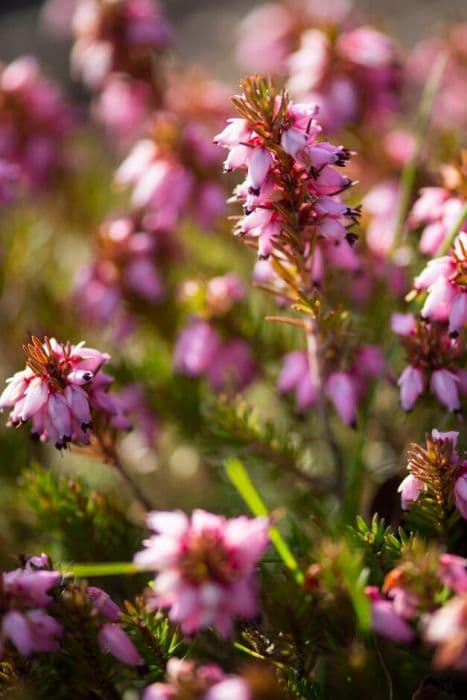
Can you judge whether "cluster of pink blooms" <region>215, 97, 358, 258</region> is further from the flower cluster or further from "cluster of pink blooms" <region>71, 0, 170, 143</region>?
"cluster of pink blooms" <region>71, 0, 170, 143</region>

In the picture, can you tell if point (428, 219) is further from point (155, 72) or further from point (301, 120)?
point (155, 72)

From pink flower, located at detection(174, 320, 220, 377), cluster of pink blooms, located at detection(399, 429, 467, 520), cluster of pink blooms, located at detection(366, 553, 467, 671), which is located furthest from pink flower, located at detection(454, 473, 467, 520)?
pink flower, located at detection(174, 320, 220, 377)

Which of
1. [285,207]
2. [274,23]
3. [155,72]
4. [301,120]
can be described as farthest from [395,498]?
[274,23]

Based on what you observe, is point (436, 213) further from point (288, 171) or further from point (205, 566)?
point (205, 566)

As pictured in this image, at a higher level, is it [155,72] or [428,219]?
[155,72]

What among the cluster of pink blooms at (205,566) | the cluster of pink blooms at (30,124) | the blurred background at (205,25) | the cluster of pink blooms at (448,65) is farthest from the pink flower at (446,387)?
the blurred background at (205,25)

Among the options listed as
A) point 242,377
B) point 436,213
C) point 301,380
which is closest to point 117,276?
point 242,377

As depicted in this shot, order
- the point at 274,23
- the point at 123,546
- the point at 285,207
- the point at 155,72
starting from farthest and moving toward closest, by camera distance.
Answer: the point at 274,23
the point at 155,72
the point at 123,546
the point at 285,207
